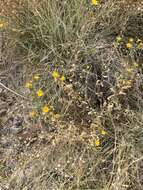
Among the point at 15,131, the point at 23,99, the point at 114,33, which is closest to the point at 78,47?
the point at 114,33

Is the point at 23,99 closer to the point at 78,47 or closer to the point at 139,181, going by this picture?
the point at 78,47

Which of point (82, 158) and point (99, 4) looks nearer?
point (82, 158)

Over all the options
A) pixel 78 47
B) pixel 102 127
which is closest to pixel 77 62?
pixel 78 47

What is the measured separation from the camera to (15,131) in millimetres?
2229

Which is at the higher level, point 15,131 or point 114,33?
point 114,33

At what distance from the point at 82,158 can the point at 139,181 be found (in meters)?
0.30

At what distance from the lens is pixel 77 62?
7.22 feet

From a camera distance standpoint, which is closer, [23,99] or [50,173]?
[50,173]

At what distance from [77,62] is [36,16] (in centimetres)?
41

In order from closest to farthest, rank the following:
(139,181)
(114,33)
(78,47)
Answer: (139,181) < (78,47) < (114,33)

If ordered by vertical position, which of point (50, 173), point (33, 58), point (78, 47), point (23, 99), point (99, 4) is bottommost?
point (50, 173)

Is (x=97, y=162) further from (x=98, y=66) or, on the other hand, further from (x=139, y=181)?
(x=98, y=66)

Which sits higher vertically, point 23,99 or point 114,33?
point 114,33

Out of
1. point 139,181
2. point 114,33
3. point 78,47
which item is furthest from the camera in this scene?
point 114,33
